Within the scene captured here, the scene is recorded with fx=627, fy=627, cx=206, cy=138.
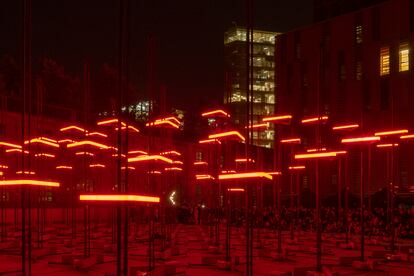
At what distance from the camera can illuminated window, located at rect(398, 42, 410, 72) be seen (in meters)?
43.1

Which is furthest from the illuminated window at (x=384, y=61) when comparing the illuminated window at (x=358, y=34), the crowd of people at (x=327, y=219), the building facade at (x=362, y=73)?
the crowd of people at (x=327, y=219)

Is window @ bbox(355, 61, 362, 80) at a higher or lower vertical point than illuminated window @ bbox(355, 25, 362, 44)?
lower

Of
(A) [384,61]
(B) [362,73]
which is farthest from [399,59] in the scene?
(B) [362,73]

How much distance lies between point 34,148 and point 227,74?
20.5 ft

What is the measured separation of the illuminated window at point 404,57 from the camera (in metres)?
43.1

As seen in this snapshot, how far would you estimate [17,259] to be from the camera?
17.7 meters

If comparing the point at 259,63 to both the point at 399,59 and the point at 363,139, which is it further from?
the point at 363,139

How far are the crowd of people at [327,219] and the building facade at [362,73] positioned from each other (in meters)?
8.15

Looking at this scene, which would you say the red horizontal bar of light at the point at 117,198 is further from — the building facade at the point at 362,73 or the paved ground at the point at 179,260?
the building facade at the point at 362,73

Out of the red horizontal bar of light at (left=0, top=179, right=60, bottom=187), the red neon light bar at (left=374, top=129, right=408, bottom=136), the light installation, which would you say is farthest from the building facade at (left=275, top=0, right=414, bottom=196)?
the light installation

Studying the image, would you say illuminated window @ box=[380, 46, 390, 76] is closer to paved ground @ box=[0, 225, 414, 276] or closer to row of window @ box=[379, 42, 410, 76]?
row of window @ box=[379, 42, 410, 76]

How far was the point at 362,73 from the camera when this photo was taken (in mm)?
46594

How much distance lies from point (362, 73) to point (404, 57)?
385 centimetres

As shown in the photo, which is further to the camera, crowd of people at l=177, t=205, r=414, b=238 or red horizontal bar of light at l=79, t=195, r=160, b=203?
crowd of people at l=177, t=205, r=414, b=238
